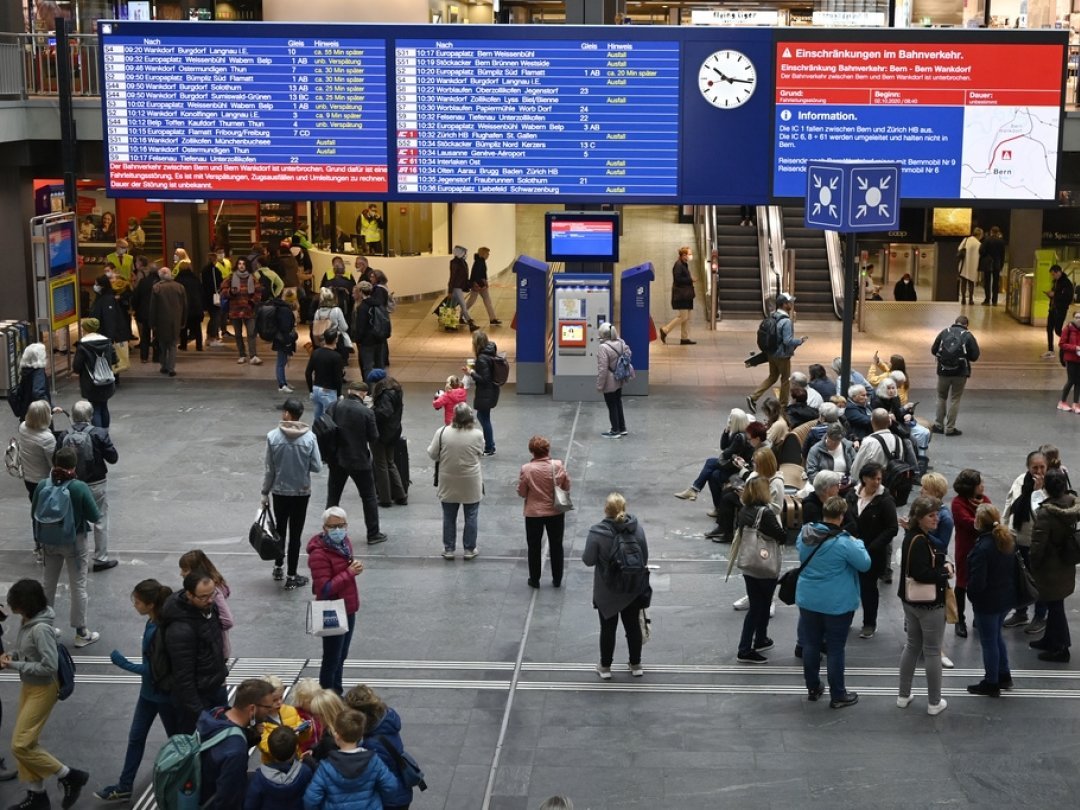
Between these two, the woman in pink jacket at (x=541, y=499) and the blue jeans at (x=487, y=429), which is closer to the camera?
the woman in pink jacket at (x=541, y=499)

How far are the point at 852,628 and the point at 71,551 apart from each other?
5808mm

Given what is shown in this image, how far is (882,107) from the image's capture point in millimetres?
19594

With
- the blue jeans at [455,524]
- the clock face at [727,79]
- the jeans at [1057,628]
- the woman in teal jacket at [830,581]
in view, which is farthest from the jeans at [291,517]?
the clock face at [727,79]

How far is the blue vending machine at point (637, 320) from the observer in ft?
65.9

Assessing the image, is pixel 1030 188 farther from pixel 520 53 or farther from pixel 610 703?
pixel 610 703

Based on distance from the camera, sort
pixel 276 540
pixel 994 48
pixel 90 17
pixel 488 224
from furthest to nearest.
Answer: pixel 488 224, pixel 90 17, pixel 994 48, pixel 276 540

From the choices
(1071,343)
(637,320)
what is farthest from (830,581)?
(637,320)

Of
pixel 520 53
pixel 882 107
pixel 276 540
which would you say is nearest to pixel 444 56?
pixel 520 53

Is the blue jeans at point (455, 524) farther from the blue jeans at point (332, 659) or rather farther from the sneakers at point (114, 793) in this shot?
the sneakers at point (114, 793)

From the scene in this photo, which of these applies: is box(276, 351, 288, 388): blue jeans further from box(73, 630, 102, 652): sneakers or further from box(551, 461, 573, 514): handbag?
box(73, 630, 102, 652): sneakers

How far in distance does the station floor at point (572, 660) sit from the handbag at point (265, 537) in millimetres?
488

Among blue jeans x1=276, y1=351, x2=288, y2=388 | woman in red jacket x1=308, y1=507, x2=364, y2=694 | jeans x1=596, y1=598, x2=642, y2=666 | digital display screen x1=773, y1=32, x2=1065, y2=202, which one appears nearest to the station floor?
jeans x1=596, y1=598, x2=642, y2=666

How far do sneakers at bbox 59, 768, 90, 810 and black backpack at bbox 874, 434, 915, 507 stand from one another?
6.92 meters

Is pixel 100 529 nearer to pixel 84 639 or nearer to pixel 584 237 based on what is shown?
pixel 84 639
